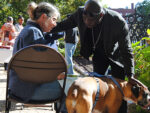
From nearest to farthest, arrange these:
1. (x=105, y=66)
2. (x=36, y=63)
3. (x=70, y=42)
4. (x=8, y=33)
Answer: (x=36, y=63) < (x=105, y=66) < (x=70, y=42) < (x=8, y=33)

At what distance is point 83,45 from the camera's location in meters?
→ 2.80

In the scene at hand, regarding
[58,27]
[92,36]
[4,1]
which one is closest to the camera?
[92,36]

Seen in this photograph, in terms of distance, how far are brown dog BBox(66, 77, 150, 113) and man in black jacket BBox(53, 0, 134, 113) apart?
183mm

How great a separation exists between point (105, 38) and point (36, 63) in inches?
33.8

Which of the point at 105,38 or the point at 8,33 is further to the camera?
the point at 8,33

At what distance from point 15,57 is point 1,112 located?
1.82 m

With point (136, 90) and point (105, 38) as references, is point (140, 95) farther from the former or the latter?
point (105, 38)

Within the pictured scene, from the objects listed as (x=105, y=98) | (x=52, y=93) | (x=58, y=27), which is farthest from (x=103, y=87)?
(x=58, y=27)

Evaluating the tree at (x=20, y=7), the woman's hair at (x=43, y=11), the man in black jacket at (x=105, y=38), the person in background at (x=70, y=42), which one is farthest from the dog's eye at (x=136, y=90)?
the tree at (x=20, y=7)

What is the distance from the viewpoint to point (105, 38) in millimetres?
2545

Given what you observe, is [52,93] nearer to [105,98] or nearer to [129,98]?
[105,98]

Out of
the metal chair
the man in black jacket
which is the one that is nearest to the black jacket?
the man in black jacket

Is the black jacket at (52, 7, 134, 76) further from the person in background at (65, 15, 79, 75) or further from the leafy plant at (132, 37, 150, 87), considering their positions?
the person in background at (65, 15, 79, 75)

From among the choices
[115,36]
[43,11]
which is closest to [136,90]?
[115,36]
